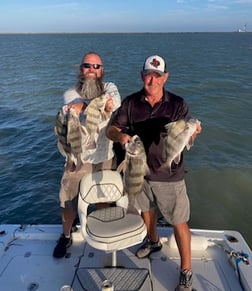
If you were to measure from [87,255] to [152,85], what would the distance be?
2155 millimetres

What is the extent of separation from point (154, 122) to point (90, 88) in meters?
0.85

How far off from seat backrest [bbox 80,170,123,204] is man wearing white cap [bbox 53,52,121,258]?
264 millimetres

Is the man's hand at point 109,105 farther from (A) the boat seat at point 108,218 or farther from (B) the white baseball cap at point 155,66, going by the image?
(A) the boat seat at point 108,218

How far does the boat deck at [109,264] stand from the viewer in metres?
3.67

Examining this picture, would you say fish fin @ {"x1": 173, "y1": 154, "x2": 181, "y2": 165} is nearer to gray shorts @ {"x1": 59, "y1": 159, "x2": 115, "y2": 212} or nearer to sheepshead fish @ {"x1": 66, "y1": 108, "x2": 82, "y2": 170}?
gray shorts @ {"x1": 59, "y1": 159, "x2": 115, "y2": 212}

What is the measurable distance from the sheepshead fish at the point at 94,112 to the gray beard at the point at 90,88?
0.28 m

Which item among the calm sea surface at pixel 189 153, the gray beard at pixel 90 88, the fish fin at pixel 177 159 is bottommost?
the calm sea surface at pixel 189 153

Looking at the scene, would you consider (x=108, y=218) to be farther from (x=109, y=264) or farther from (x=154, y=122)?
(x=154, y=122)

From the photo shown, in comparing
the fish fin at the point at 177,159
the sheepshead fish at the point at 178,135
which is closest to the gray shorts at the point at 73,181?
the fish fin at the point at 177,159

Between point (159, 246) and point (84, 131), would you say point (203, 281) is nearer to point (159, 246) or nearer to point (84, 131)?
point (159, 246)

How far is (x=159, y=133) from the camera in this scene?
12.1ft

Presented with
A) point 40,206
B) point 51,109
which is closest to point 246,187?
point 40,206

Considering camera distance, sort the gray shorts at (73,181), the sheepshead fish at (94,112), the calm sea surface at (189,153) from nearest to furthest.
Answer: the sheepshead fish at (94,112)
the gray shorts at (73,181)
the calm sea surface at (189,153)

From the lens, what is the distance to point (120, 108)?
388 cm
